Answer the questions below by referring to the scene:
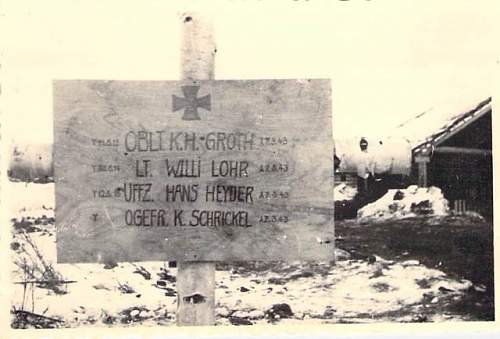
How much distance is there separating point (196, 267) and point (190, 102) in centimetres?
51

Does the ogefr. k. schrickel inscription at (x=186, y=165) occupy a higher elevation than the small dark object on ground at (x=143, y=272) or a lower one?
higher

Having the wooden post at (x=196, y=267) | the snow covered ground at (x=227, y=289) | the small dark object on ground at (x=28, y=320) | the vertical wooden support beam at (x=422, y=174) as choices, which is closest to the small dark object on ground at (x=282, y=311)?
the snow covered ground at (x=227, y=289)

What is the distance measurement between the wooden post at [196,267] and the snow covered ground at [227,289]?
27mm

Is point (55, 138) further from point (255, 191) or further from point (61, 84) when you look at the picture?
point (255, 191)

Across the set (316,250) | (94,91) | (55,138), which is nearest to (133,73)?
(94,91)

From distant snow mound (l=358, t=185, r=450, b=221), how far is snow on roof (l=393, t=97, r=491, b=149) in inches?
6.4

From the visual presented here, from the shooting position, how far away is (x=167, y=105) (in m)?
2.86

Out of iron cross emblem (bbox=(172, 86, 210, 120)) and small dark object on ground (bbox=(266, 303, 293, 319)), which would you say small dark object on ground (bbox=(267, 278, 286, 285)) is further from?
iron cross emblem (bbox=(172, 86, 210, 120))

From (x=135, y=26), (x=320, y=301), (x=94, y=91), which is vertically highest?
(x=135, y=26)

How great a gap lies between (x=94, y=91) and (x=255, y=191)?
58cm

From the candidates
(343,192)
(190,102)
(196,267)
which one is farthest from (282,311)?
(190,102)

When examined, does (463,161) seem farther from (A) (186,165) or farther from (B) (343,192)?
(A) (186,165)

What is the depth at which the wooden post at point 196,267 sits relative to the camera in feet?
9.39

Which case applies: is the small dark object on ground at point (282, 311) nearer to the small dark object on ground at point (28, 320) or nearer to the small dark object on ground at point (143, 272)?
the small dark object on ground at point (143, 272)
